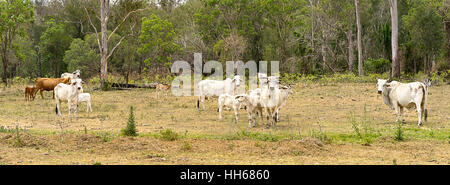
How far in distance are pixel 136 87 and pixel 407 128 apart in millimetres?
20981

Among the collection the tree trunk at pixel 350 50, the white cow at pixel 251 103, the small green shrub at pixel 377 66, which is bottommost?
the white cow at pixel 251 103

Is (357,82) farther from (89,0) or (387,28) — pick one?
(89,0)

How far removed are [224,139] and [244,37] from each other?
29538 mm

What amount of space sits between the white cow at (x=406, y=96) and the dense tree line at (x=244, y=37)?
18.8 metres

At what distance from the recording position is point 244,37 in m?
39.9

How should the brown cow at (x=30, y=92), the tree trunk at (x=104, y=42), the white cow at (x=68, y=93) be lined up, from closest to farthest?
the white cow at (x=68, y=93), the brown cow at (x=30, y=92), the tree trunk at (x=104, y=42)

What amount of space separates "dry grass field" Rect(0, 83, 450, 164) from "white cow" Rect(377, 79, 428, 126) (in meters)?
0.48

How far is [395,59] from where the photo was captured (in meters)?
29.6

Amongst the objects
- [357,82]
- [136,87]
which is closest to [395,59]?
[357,82]

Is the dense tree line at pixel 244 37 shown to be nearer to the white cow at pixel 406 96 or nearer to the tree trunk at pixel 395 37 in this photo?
the tree trunk at pixel 395 37

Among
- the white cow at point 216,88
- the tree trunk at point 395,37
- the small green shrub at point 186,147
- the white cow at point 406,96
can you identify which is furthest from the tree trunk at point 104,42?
the small green shrub at point 186,147

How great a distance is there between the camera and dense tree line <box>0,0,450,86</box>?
34.4 metres

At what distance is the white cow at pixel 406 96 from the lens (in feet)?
44.3

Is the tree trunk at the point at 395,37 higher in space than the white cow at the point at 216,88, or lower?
higher
